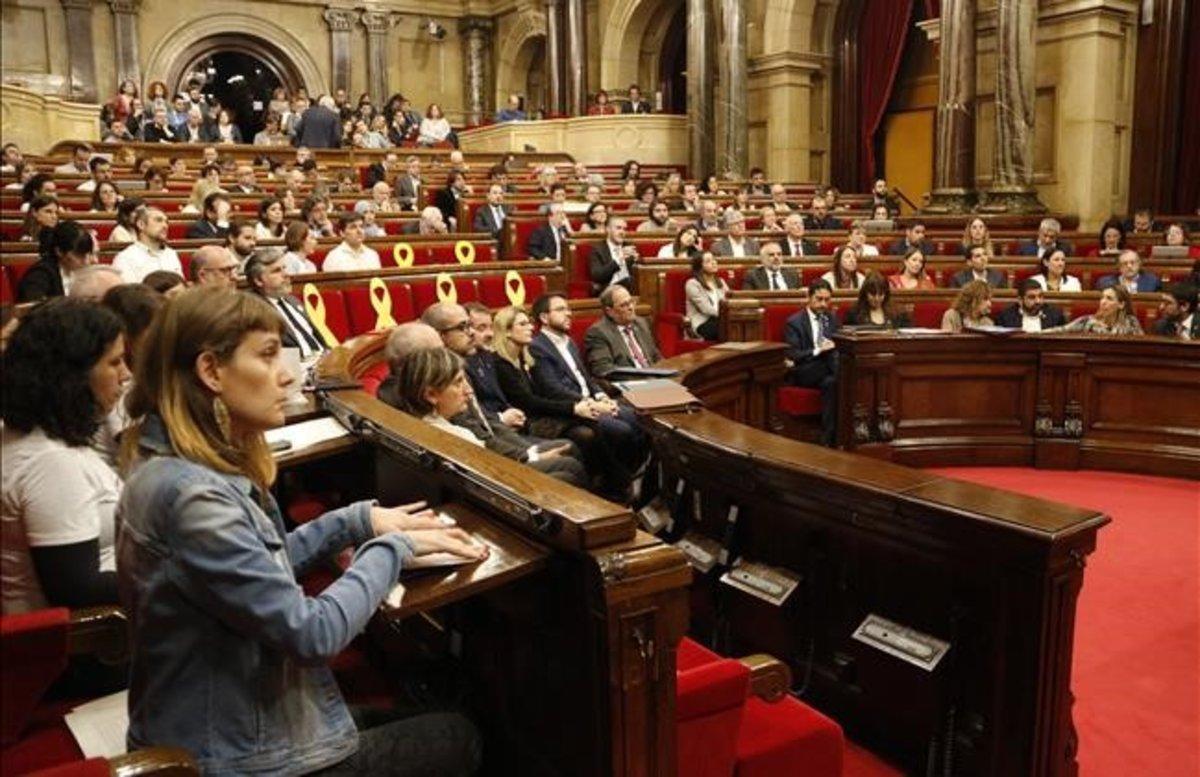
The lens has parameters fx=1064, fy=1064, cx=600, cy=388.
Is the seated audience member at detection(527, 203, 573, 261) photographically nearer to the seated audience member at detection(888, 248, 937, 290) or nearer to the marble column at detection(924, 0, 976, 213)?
the seated audience member at detection(888, 248, 937, 290)

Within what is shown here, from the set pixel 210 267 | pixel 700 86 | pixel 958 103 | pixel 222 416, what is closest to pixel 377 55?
pixel 700 86

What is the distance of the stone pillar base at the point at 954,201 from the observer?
1072 centimetres

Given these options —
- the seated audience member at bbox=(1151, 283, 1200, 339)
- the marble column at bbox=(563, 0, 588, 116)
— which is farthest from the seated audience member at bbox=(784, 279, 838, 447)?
the marble column at bbox=(563, 0, 588, 116)

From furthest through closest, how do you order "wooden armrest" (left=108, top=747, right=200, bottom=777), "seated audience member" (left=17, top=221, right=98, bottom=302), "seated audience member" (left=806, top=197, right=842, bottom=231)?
"seated audience member" (left=806, top=197, right=842, bottom=231) < "seated audience member" (left=17, top=221, right=98, bottom=302) < "wooden armrest" (left=108, top=747, right=200, bottom=777)

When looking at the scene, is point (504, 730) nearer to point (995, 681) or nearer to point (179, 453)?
point (179, 453)

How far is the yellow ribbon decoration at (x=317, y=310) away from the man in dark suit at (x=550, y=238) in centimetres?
283

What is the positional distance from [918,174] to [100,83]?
514 inches

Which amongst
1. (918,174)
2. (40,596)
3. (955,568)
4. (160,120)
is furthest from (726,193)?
(40,596)

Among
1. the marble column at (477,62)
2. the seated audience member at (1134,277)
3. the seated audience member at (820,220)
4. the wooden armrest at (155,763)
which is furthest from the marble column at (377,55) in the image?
the wooden armrest at (155,763)

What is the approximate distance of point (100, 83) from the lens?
17.5 meters

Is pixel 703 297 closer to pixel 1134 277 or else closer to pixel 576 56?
pixel 1134 277

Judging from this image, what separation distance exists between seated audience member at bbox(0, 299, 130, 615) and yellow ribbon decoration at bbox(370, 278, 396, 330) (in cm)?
415

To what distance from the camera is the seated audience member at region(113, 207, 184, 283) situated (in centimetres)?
518

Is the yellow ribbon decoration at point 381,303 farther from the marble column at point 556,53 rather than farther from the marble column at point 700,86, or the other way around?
the marble column at point 556,53
